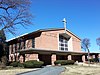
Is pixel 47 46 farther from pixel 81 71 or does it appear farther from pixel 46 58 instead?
pixel 81 71

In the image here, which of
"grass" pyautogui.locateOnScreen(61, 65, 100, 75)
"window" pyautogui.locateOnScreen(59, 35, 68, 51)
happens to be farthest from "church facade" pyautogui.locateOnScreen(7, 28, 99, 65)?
"grass" pyautogui.locateOnScreen(61, 65, 100, 75)

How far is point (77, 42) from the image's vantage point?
188 feet

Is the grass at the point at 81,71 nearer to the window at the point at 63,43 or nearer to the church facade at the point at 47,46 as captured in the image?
the church facade at the point at 47,46

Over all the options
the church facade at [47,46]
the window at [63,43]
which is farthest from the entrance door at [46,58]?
the window at [63,43]

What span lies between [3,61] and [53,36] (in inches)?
489

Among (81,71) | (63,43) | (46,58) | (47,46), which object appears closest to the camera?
(81,71)

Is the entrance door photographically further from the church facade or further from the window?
the window

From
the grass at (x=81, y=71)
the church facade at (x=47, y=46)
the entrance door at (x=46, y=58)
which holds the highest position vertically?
the church facade at (x=47, y=46)

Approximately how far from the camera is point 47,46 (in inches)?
1905

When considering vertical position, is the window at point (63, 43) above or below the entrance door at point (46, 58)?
above

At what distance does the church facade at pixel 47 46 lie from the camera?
46.2 m

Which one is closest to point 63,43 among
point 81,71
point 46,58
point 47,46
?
point 46,58

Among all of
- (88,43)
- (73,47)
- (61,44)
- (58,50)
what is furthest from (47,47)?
(88,43)

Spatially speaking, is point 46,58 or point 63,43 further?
point 63,43
